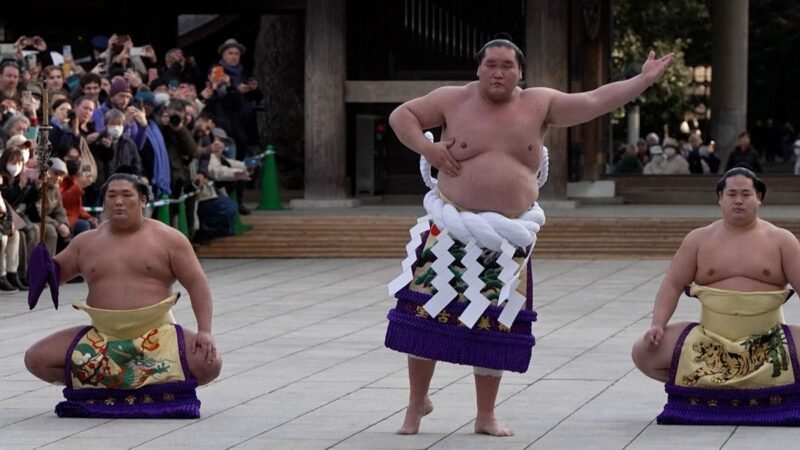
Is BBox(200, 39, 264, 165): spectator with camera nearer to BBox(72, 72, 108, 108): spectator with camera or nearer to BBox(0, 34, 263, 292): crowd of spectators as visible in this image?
BBox(0, 34, 263, 292): crowd of spectators

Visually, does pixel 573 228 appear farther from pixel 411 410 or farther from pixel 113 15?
pixel 411 410

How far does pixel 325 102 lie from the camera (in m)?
19.0

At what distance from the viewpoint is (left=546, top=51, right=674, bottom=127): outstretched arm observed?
274 inches

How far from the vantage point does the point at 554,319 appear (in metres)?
11.6

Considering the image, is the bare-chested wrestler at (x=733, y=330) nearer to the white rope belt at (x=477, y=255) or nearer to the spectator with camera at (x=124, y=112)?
the white rope belt at (x=477, y=255)

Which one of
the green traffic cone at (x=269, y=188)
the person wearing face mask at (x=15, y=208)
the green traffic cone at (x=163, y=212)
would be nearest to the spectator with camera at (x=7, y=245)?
the person wearing face mask at (x=15, y=208)

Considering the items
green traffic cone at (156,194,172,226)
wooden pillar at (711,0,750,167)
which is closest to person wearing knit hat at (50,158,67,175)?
green traffic cone at (156,194,172,226)

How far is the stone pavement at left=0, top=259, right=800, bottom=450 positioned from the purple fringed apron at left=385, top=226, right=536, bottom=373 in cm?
29

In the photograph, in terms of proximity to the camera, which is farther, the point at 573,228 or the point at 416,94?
the point at 416,94

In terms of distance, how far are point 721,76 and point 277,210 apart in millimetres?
9067

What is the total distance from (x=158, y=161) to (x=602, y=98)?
8.28 metres

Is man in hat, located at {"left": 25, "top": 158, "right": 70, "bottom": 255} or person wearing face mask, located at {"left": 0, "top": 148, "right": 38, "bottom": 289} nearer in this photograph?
person wearing face mask, located at {"left": 0, "top": 148, "right": 38, "bottom": 289}

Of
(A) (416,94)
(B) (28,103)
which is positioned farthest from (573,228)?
(B) (28,103)

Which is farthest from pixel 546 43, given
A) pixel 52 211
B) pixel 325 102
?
pixel 52 211
